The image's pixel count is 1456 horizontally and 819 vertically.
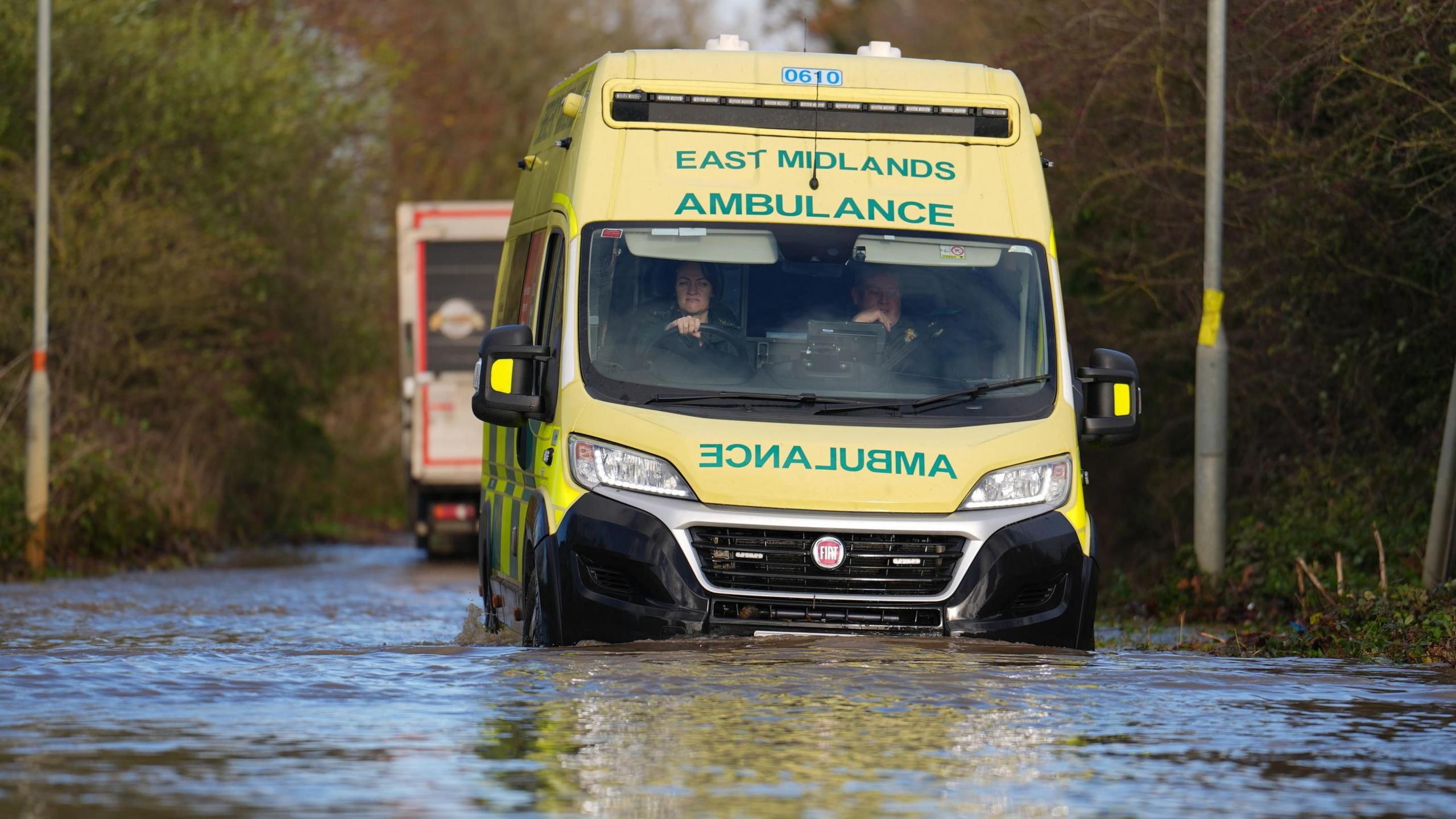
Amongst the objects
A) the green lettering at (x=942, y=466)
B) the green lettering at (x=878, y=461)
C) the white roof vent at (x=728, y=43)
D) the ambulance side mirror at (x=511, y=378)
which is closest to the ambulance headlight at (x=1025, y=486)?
the green lettering at (x=942, y=466)

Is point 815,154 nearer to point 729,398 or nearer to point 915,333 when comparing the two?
point 915,333

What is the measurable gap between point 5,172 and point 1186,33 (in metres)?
12.5

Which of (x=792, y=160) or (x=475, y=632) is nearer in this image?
(x=792, y=160)

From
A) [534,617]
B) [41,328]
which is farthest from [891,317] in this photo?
[41,328]

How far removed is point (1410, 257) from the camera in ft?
56.0

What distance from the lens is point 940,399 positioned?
10250 millimetres

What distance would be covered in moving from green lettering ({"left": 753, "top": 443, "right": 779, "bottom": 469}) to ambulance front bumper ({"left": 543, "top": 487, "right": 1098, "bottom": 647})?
0.18 meters

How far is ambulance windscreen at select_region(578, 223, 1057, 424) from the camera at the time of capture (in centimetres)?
1028

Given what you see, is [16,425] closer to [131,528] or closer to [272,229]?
[131,528]

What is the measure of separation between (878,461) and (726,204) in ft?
5.16

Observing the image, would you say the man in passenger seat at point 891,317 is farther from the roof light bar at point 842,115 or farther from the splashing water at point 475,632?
the splashing water at point 475,632

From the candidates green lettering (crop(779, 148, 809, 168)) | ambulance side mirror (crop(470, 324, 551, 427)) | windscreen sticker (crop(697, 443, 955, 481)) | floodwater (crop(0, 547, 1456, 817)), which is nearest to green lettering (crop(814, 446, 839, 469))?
windscreen sticker (crop(697, 443, 955, 481))

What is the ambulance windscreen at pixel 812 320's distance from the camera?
33.7 feet

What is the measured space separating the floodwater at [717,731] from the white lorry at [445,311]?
1506 cm
